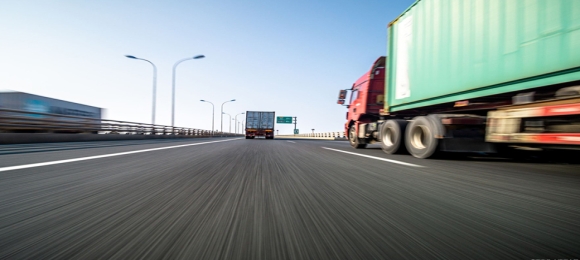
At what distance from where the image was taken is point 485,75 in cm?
514

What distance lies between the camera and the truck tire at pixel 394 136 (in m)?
7.87

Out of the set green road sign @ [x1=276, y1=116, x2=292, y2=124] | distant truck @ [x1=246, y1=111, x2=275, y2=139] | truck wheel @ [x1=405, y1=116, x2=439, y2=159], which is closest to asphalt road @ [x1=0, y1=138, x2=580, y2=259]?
truck wheel @ [x1=405, y1=116, x2=439, y2=159]

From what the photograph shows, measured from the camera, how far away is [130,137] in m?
19.2

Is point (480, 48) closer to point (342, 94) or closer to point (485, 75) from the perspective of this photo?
point (485, 75)

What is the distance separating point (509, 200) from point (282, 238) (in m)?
1.99

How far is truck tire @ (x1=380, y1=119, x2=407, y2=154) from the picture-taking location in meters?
7.87

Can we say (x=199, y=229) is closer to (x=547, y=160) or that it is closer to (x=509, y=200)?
(x=509, y=200)

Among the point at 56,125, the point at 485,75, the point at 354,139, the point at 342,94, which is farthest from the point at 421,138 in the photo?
the point at 56,125

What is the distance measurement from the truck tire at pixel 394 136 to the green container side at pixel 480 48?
494 millimetres

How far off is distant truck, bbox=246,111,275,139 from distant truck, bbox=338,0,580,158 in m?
28.8

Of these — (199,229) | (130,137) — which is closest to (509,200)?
(199,229)

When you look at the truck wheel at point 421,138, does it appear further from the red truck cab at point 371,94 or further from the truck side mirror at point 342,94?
the truck side mirror at point 342,94

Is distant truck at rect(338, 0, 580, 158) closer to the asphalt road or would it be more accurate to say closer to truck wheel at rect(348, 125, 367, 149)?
the asphalt road

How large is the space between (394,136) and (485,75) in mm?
3174
